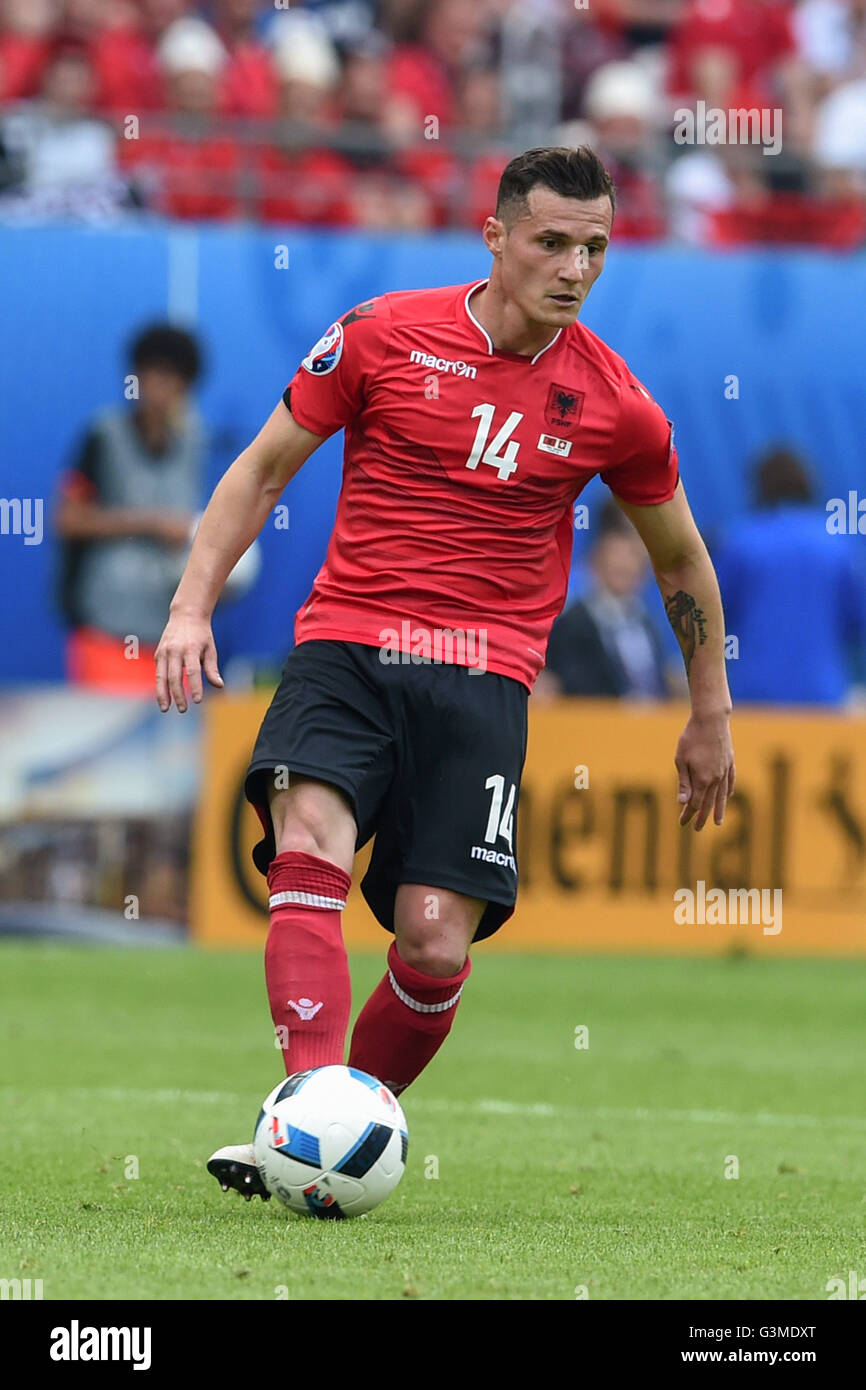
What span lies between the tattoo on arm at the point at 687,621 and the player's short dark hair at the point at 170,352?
8.10 m

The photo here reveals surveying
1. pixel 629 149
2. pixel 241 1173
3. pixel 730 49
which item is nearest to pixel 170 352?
pixel 629 149

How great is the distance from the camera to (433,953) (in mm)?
5863

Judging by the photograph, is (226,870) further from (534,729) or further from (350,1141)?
(350,1141)

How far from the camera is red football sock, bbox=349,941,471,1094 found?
5.98m

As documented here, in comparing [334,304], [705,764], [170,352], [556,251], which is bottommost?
[705,764]

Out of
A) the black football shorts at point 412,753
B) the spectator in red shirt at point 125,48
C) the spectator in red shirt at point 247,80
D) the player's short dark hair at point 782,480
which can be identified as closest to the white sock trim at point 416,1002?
the black football shorts at point 412,753

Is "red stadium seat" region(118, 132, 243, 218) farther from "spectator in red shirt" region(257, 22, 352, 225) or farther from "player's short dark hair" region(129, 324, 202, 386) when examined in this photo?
"player's short dark hair" region(129, 324, 202, 386)

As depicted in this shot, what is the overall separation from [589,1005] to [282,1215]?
5.52 metres

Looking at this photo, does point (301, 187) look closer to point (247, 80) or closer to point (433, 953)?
point (247, 80)

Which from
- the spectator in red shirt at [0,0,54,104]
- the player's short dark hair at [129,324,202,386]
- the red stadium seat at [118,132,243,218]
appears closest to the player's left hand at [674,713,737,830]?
the player's short dark hair at [129,324,202,386]

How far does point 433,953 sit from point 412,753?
1.61 ft

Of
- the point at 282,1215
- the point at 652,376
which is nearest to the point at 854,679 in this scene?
the point at 652,376

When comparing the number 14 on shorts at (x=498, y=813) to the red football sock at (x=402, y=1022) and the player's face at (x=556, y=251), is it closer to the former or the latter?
the red football sock at (x=402, y=1022)

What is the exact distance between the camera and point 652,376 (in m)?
16.2
